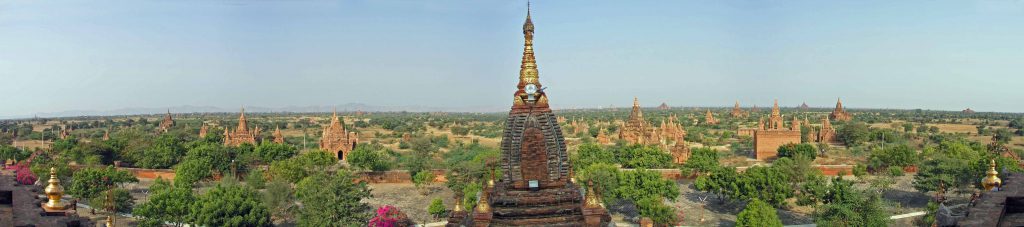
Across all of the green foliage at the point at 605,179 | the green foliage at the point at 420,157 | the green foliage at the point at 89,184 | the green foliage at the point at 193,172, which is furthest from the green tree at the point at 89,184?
the green foliage at the point at 605,179

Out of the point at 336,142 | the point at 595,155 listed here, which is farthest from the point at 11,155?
the point at 595,155

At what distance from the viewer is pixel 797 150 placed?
52781 millimetres

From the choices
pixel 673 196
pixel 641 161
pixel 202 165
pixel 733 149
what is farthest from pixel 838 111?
pixel 202 165

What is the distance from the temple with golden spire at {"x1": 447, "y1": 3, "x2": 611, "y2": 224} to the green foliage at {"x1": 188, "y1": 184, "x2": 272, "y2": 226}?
13.9 meters

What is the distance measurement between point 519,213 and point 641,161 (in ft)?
114

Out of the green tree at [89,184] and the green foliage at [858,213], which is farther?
the green tree at [89,184]

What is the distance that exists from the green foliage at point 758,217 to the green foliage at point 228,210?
20.6m

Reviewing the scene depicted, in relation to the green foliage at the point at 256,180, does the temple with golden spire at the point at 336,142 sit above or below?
above

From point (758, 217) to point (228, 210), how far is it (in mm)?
21960

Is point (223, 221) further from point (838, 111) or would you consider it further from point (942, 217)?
point (838, 111)

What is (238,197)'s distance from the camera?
2284cm

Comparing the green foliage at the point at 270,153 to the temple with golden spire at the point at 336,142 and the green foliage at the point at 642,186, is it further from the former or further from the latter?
the green foliage at the point at 642,186

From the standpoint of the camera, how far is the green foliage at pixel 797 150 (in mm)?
51906

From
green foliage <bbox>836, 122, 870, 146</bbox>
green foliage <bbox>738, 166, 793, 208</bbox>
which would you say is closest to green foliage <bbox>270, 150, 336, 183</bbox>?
green foliage <bbox>738, 166, 793, 208</bbox>
